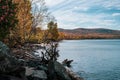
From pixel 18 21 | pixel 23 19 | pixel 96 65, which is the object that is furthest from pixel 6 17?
pixel 96 65

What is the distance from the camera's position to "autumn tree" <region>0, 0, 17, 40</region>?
40.8m

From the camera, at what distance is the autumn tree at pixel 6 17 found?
40750 mm

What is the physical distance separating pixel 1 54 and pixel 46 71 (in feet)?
25.0

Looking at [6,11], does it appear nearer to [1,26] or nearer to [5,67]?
[1,26]

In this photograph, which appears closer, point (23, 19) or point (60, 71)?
point (60, 71)

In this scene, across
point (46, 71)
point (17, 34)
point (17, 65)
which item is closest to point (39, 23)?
point (17, 34)

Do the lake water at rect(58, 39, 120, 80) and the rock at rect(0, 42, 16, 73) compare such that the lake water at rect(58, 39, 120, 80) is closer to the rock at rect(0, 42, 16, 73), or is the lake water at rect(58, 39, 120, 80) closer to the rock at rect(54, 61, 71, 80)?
the rock at rect(54, 61, 71, 80)

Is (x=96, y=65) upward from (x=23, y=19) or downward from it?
downward

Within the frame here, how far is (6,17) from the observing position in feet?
136

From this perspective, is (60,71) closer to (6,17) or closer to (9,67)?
(9,67)

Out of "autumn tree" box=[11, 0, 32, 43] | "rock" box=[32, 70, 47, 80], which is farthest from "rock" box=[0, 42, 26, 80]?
"autumn tree" box=[11, 0, 32, 43]

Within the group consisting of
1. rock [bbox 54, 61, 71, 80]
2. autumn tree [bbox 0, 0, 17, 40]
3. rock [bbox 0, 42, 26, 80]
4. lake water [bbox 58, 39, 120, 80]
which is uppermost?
autumn tree [bbox 0, 0, 17, 40]

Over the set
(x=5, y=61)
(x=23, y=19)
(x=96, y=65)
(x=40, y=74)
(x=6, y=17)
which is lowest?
(x=96, y=65)

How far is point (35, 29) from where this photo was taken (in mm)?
82500
